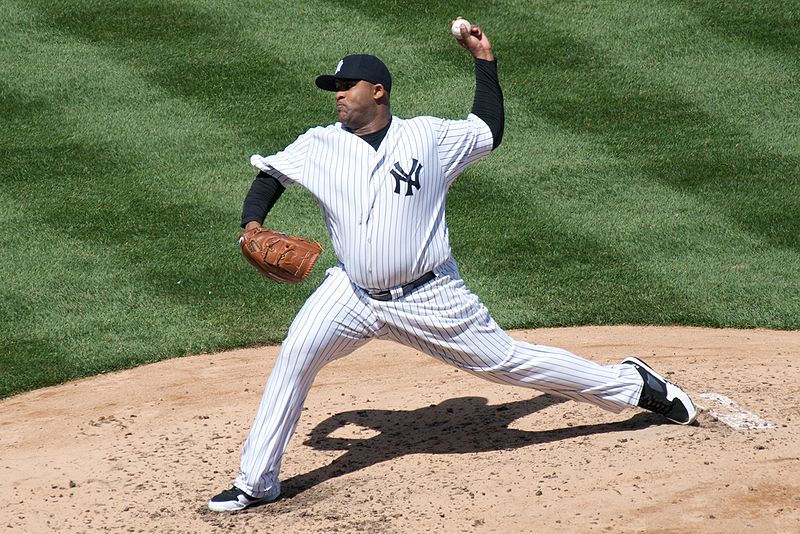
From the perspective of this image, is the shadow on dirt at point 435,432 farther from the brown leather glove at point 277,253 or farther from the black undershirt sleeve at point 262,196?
the black undershirt sleeve at point 262,196

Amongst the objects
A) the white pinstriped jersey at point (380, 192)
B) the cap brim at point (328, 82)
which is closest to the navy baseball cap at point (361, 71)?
the cap brim at point (328, 82)

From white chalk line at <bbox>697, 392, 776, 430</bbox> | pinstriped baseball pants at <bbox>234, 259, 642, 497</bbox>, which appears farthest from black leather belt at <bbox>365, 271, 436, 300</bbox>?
white chalk line at <bbox>697, 392, 776, 430</bbox>

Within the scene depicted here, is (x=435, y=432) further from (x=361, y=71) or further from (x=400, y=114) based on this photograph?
(x=400, y=114)

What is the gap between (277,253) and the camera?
14.7 ft

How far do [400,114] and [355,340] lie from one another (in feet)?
A: 14.3

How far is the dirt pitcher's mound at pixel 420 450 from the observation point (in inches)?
176

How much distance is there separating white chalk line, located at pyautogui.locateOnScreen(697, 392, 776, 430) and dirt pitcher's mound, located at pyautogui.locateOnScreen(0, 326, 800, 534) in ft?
0.04

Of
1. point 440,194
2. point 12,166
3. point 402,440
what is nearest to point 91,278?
point 12,166

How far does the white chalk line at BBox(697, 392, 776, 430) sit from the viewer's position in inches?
199

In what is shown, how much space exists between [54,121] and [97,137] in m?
0.43

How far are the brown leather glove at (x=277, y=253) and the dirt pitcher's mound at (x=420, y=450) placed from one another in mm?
950

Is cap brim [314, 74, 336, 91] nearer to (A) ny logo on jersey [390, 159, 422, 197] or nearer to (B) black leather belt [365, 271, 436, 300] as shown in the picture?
(A) ny logo on jersey [390, 159, 422, 197]

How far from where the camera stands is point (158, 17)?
33.1ft

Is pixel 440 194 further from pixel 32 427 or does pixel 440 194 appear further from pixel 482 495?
pixel 32 427
